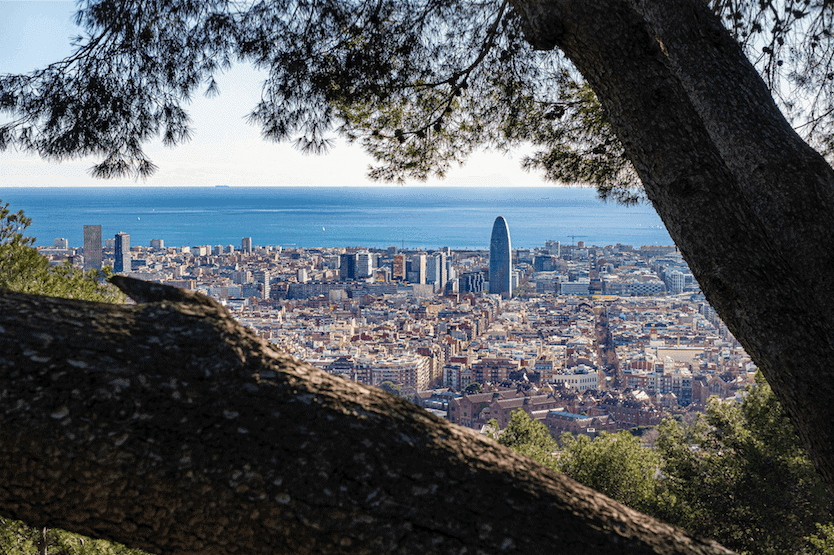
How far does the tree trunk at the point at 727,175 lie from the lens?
1277mm

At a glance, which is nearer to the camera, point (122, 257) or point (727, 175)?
point (727, 175)

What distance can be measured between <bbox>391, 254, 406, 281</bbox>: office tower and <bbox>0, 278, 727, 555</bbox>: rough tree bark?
150 ft

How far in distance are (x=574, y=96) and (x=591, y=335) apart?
30670 millimetres

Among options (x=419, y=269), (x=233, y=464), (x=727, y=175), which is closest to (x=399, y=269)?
(x=419, y=269)

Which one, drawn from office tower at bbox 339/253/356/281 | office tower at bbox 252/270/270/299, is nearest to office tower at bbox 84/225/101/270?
office tower at bbox 252/270/270/299

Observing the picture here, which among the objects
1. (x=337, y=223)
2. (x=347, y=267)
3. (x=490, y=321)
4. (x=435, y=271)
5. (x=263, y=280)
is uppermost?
(x=337, y=223)

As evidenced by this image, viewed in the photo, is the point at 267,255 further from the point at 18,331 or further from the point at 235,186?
the point at 235,186

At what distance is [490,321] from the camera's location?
36.9m

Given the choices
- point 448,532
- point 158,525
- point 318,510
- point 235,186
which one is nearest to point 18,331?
point 158,525

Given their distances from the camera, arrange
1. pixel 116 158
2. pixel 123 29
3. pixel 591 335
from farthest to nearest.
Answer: pixel 591 335
pixel 116 158
pixel 123 29

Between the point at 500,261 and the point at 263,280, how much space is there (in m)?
19.2

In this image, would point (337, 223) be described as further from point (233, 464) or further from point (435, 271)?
point (233, 464)

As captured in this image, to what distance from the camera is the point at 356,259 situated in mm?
45344

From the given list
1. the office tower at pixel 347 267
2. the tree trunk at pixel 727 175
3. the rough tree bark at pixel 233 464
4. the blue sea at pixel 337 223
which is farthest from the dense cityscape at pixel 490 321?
the rough tree bark at pixel 233 464
